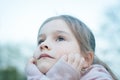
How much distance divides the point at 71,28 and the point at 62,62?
0.93 ft

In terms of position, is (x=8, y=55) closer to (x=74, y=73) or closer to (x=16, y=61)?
(x=16, y=61)

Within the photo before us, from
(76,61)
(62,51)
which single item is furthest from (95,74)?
(62,51)

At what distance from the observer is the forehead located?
87.1 inches

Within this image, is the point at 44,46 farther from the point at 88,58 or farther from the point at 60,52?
the point at 88,58

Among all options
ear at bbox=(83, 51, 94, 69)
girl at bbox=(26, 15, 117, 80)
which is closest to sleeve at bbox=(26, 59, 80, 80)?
girl at bbox=(26, 15, 117, 80)

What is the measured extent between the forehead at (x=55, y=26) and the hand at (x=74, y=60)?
18 cm

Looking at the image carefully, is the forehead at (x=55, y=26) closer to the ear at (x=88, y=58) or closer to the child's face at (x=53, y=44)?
the child's face at (x=53, y=44)

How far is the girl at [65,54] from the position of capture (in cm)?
203

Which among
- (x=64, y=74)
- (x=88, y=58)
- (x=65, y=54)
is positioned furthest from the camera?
(x=88, y=58)

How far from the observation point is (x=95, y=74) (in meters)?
2.05

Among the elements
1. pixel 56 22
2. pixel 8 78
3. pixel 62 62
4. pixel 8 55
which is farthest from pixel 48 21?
pixel 8 55

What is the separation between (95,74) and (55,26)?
38 cm

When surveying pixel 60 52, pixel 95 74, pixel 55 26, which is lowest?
pixel 95 74

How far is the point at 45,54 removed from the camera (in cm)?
209
